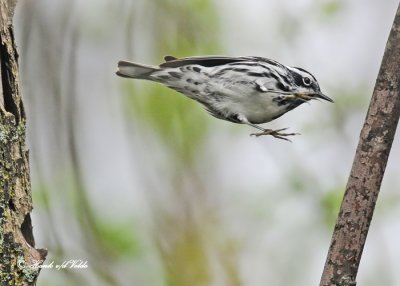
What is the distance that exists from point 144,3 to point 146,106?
770 millimetres

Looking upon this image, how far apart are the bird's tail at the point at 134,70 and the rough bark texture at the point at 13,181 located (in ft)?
1.98

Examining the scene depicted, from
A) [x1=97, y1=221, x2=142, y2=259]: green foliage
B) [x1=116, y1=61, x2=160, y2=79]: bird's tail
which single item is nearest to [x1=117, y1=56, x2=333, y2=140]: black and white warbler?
[x1=116, y1=61, x2=160, y2=79]: bird's tail

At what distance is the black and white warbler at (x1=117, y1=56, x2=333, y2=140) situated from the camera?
9.79 ft

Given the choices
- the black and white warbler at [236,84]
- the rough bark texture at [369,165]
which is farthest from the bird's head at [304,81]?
the rough bark texture at [369,165]

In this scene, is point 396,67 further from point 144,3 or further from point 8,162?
point 144,3

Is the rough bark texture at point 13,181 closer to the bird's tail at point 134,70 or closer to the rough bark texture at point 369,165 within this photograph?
the bird's tail at point 134,70

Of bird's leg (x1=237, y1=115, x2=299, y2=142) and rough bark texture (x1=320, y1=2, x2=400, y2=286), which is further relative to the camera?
bird's leg (x1=237, y1=115, x2=299, y2=142)

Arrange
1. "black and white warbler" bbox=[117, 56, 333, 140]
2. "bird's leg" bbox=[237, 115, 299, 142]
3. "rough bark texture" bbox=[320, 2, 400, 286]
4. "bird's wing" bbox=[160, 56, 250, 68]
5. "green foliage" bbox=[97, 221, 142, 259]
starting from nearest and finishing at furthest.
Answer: "rough bark texture" bbox=[320, 2, 400, 286] < "bird's leg" bbox=[237, 115, 299, 142] < "black and white warbler" bbox=[117, 56, 333, 140] < "bird's wing" bbox=[160, 56, 250, 68] < "green foliage" bbox=[97, 221, 142, 259]

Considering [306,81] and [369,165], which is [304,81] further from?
[369,165]

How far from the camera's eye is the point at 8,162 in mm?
2496

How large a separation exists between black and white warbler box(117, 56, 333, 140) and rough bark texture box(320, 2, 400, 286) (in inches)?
26.8

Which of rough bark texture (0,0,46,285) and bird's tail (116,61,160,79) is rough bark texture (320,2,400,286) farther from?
bird's tail (116,61,160,79)

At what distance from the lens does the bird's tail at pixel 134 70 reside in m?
3.14

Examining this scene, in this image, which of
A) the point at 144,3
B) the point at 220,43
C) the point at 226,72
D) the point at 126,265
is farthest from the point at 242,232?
the point at 226,72
